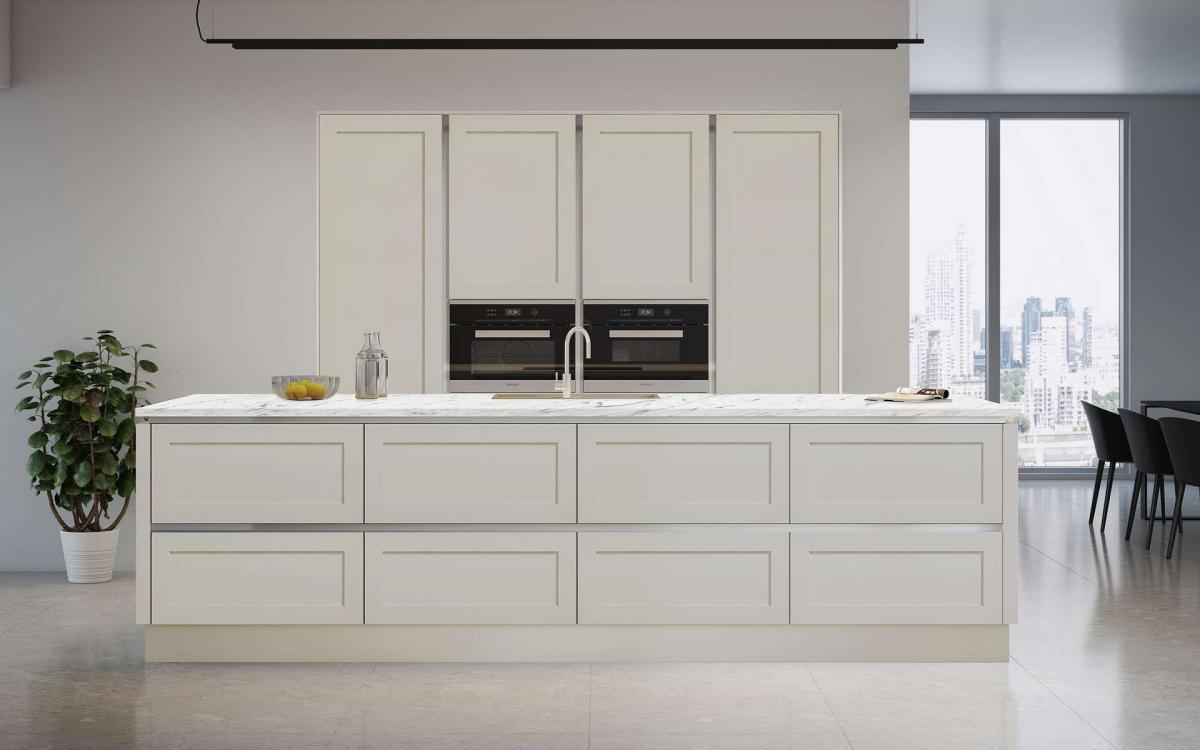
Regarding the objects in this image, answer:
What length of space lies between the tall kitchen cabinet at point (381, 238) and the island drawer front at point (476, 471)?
1.42 meters

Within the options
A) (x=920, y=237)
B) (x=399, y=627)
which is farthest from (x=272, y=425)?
(x=920, y=237)

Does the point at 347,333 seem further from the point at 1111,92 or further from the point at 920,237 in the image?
the point at 1111,92

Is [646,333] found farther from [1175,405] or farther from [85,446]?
[1175,405]

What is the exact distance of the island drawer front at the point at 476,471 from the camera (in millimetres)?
3648

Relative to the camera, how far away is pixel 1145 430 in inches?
244

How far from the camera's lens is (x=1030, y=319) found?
28.2ft

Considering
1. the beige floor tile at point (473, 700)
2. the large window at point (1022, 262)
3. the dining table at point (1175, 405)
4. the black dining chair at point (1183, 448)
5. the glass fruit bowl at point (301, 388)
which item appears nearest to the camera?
the beige floor tile at point (473, 700)

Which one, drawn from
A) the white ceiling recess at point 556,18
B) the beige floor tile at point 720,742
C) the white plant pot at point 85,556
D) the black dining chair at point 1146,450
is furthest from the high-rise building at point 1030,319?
the white plant pot at point 85,556

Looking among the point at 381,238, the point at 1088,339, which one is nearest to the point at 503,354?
the point at 381,238

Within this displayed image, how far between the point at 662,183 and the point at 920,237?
13.9ft

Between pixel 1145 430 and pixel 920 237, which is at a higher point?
pixel 920 237

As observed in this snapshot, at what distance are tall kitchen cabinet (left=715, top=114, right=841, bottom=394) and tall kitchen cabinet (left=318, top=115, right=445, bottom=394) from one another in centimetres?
138

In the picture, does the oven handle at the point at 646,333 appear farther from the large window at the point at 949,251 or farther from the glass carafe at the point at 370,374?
the large window at the point at 949,251

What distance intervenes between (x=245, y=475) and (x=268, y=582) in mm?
382
